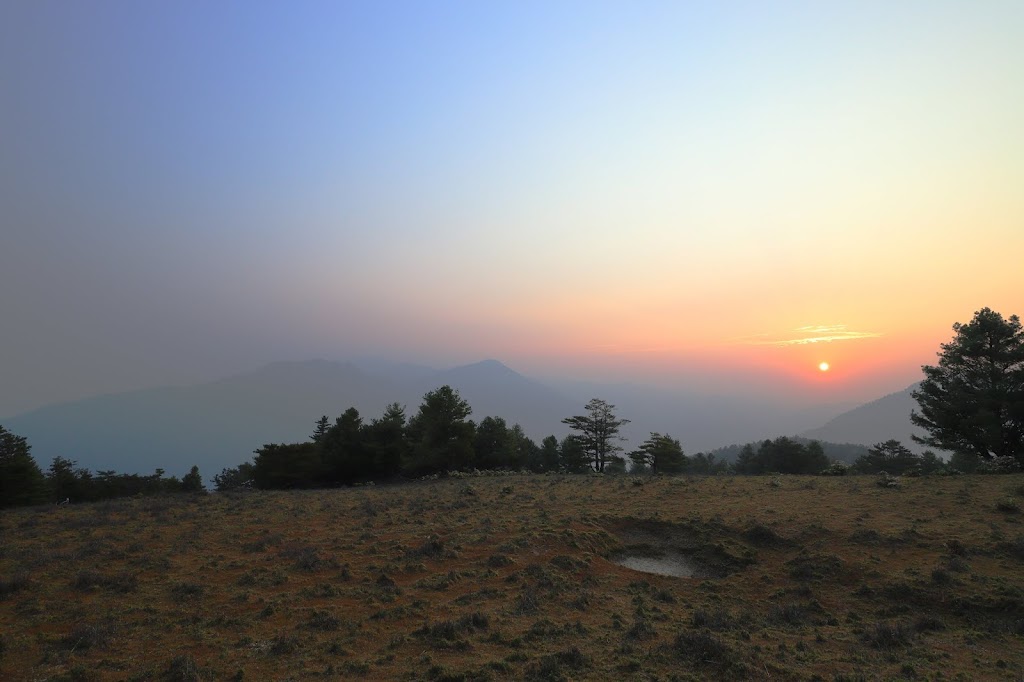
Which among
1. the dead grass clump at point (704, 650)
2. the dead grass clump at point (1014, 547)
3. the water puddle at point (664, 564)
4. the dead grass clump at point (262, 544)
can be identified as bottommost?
the water puddle at point (664, 564)

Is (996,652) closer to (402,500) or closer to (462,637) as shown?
(462,637)

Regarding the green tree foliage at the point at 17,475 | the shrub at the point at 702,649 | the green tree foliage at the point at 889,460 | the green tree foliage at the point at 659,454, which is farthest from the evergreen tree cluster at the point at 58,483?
the green tree foliage at the point at 889,460

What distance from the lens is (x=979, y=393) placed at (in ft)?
95.3

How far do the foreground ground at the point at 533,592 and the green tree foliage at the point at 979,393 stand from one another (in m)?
10.1

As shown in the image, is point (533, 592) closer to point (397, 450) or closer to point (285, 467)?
point (397, 450)

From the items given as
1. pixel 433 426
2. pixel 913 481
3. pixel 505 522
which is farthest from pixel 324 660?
pixel 433 426

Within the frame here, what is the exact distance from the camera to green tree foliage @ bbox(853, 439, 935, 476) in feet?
189

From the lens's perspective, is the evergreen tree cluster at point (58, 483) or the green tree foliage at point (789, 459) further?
the green tree foliage at point (789, 459)

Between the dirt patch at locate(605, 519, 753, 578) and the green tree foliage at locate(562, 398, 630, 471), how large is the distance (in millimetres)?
36885

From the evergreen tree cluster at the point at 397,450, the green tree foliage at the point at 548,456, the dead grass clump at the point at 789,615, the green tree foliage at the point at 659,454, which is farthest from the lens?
the green tree foliage at the point at 548,456

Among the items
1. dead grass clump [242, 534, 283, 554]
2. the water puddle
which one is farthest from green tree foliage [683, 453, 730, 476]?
dead grass clump [242, 534, 283, 554]

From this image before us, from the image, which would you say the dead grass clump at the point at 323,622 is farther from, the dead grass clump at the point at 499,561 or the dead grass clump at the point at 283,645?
the dead grass clump at the point at 499,561

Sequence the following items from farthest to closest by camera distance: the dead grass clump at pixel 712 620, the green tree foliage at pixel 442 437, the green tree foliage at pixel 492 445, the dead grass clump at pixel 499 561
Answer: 1. the green tree foliage at pixel 492 445
2. the green tree foliage at pixel 442 437
3. the dead grass clump at pixel 499 561
4. the dead grass clump at pixel 712 620

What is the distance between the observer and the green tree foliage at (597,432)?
55688mm
